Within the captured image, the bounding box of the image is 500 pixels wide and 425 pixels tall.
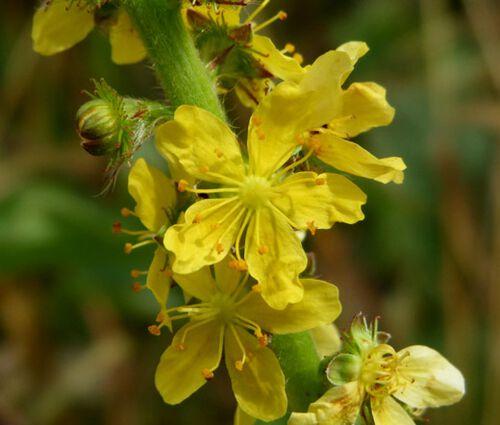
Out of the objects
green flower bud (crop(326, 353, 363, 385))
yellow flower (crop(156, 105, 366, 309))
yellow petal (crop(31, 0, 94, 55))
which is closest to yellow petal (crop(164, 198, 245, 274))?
yellow flower (crop(156, 105, 366, 309))

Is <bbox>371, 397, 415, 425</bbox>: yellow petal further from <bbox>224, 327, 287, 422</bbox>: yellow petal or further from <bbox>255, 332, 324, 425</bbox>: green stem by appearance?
<bbox>224, 327, 287, 422</bbox>: yellow petal

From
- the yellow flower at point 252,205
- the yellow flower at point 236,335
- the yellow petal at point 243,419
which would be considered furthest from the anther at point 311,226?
the yellow petal at point 243,419

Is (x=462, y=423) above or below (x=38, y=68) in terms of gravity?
below

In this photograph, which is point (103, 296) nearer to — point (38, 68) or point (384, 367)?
point (38, 68)

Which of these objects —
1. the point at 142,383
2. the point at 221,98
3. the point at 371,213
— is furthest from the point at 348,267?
the point at 221,98

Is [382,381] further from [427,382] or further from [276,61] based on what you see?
[276,61]

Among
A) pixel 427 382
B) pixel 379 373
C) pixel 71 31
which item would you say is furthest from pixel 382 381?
pixel 71 31

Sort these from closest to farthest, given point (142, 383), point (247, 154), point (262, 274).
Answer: point (262, 274) → point (247, 154) → point (142, 383)
